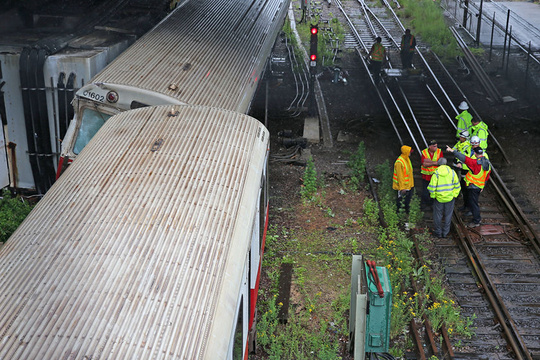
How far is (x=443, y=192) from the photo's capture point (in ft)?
33.9

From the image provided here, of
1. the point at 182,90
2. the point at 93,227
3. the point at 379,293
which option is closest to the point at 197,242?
the point at 93,227

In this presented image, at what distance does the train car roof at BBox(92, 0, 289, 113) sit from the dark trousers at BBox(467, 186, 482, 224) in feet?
13.6

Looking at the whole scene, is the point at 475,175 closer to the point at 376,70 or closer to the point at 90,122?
the point at 90,122

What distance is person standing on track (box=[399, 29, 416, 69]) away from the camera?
19.6 m

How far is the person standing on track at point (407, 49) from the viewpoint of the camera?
19578mm

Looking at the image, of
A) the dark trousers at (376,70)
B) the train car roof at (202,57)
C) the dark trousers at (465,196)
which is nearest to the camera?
the train car roof at (202,57)

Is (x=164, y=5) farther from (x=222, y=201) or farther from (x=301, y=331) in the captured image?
(x=222, y=201)

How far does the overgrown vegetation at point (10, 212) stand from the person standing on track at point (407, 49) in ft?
42.0

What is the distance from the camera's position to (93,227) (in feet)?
16.0

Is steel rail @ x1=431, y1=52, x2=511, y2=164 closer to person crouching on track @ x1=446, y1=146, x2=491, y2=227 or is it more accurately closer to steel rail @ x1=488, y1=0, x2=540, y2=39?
person crouching on track @ x1=446, y1=146, x2=491, y2=227

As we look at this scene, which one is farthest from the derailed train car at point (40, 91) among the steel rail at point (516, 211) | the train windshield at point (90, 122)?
the steel rail at point (516, 211)

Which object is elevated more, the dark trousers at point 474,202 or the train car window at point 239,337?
the train car window at point 239,337

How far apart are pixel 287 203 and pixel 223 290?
761 cm

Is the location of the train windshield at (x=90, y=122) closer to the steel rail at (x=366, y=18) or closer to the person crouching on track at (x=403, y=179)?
the person crouching on track at (x=403, y=179)
